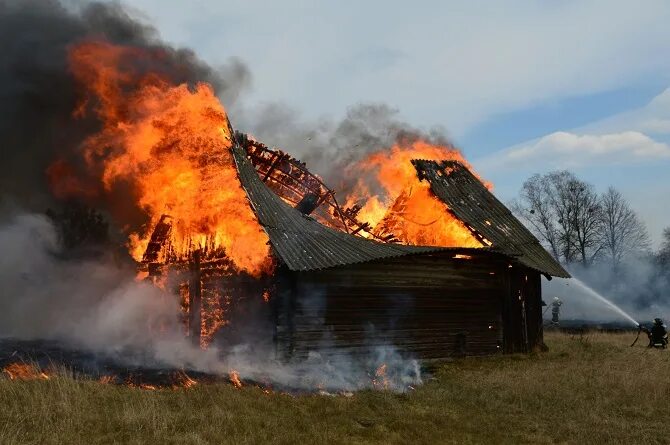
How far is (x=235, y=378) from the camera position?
11945 millimetres

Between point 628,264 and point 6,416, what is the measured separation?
199 feet

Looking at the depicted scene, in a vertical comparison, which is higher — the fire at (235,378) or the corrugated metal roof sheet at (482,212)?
the corrugated metal roof sheet at (482,212)

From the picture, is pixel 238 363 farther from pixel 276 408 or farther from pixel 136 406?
pixel 136 406

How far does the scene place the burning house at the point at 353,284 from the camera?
15.5 m

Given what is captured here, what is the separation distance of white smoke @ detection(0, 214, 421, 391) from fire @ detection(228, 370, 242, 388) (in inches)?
7.9

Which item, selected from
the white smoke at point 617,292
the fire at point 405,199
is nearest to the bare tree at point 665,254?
the white smoke at point 617,292

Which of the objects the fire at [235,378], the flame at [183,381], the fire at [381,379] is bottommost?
the fire at [381,379]

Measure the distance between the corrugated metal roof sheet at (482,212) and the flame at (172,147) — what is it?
10.3 metres

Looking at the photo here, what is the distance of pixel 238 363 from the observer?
14.1 metres

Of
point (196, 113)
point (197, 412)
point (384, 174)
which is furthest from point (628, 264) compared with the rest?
point (197, 412)

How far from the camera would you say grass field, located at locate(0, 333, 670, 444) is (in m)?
7.55

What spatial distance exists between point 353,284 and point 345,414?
7192 mm

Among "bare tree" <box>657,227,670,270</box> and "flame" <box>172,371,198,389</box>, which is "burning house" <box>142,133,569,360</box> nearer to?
"flame" <box>172,371,198,389</box>

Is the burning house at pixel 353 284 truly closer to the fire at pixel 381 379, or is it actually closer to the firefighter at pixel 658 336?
the fire at pixel 381 379
